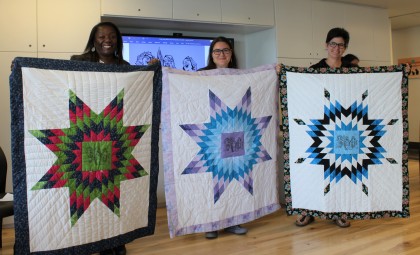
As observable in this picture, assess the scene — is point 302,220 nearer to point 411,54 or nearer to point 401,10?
point 401,10

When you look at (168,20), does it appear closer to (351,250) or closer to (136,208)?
(136,208)

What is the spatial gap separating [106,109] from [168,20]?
194 cm

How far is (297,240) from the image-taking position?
2.41 m

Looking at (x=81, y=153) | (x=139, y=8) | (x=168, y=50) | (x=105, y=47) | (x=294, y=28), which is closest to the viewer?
(x=81, y=153)

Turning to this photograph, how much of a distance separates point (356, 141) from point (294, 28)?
218 cm

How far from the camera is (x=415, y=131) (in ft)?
21.7

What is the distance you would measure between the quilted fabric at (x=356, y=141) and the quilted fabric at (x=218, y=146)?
0.84ft

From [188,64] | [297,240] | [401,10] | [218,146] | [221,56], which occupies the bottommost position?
[297,240]

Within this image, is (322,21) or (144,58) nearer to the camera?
(144,58)

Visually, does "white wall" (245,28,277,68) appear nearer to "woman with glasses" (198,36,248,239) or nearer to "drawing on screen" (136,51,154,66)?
"drawing on screen" (136,51,154,66)

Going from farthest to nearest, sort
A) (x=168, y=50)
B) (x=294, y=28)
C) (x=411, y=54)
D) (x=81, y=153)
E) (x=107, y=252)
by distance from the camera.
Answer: (x=411, y=54), (x=294, y=28), (x=168, y=50), (x=107, y=252), (x=81, y=153)

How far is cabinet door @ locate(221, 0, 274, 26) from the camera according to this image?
3938mm

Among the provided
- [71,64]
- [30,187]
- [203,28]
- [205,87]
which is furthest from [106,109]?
[203,28]

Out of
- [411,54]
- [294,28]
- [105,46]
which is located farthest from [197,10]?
[411,54]
